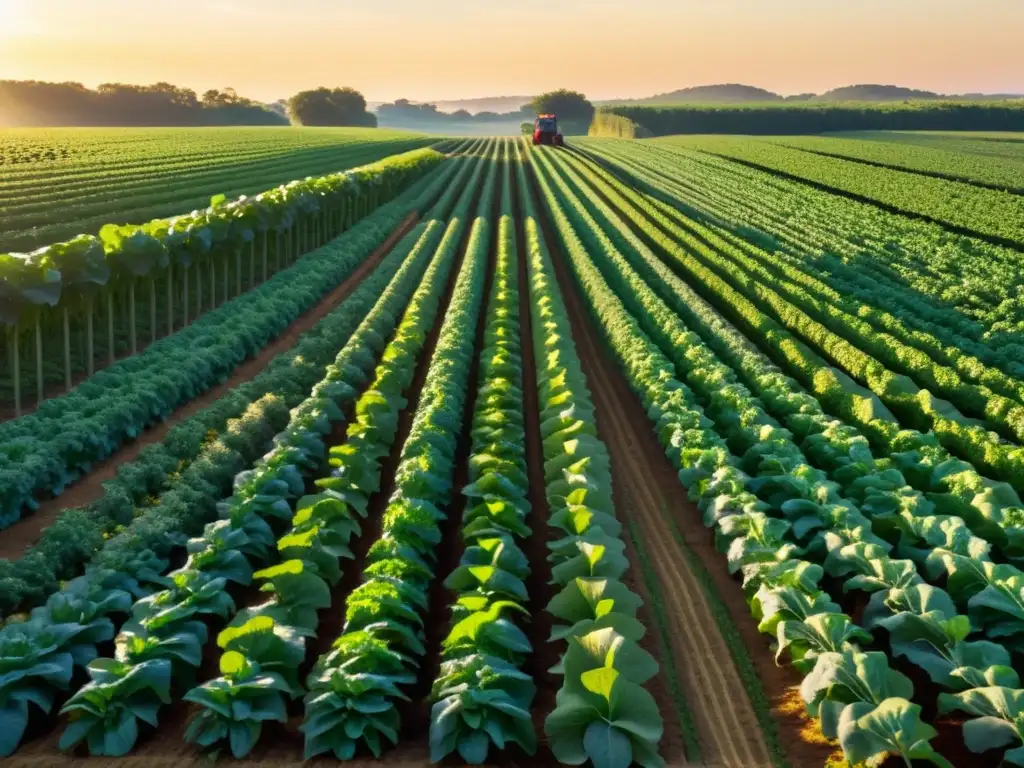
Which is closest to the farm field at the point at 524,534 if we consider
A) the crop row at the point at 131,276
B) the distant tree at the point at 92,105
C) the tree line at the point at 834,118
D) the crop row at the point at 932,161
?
the crop row at the point at 131,276

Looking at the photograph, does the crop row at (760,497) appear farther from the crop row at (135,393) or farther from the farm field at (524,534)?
the crop row at (135,393)

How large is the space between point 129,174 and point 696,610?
37.0 m

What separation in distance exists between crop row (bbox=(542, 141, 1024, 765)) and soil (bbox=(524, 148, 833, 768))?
349mm

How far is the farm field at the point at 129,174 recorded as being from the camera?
2675cm

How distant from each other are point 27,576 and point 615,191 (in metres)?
36.0

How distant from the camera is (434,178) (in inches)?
1911

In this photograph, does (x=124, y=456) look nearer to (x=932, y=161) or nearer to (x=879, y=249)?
(x=879, y=249)

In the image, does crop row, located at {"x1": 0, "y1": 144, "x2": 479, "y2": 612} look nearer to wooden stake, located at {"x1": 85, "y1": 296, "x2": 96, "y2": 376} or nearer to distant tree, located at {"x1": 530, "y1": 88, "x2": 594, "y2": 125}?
wooden stake, located at {"x1": 85, "y1": 296, "x2": 96, "y2": 376}

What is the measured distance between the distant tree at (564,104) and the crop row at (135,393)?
393 feet

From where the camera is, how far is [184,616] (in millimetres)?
7055

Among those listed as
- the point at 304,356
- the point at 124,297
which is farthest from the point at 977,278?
the point at 124,297

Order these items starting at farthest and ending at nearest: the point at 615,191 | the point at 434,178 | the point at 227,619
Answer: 1. the point at 434,178
2. the point at 615,191
3. the point at 227,619

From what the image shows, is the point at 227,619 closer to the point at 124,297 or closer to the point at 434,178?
the point at 124,297

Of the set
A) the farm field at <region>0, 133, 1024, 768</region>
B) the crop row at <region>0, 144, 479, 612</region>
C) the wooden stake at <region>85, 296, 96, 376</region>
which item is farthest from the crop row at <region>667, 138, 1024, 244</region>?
the wooden stake at <region>85, 296, 96, 376</region>
